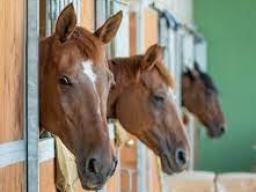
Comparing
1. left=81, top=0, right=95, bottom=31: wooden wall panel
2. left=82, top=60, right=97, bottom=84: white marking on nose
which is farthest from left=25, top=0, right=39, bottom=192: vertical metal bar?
left=81, top=0, right=95, bottom=31: wooden wall panel

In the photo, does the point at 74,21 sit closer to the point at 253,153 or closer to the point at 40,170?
the point at 40,170

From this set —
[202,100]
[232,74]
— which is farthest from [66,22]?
[232,74]

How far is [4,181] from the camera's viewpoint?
1.56 m

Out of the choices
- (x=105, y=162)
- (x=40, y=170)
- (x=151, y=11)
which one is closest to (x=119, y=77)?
(x=40, y=170)

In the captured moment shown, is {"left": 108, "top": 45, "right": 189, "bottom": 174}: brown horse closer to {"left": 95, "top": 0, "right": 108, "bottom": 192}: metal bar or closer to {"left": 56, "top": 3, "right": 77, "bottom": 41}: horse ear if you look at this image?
{"left": 95, "top": 0, "right": 108, "bottom": 192}: metal bar

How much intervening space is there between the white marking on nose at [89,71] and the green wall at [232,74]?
16.4 ft

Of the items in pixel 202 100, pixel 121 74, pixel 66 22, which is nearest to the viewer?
pixel 66 22

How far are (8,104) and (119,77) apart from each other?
911mm

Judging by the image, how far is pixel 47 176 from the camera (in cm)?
192

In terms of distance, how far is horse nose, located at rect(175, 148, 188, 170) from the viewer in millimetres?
2564

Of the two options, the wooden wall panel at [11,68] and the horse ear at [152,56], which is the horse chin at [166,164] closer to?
the horse ear at [152,56]

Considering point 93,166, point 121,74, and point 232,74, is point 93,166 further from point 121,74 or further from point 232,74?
point 232,74

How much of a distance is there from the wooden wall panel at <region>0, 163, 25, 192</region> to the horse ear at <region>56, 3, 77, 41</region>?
1.25 ft

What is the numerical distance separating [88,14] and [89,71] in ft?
2.65
